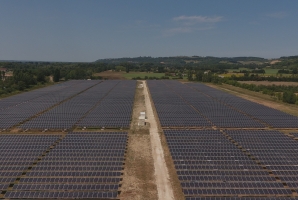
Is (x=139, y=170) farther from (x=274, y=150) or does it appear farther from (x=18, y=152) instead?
(x=274, y=150)

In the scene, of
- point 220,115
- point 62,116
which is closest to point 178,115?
point 220,115

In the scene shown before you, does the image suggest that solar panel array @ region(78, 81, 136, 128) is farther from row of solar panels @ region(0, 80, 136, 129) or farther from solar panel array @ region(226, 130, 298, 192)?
solar panel array @ region(226, 130, 298, 192)

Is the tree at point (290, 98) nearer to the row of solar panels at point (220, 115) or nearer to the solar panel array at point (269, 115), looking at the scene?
the solar panel array at point (269, 115)

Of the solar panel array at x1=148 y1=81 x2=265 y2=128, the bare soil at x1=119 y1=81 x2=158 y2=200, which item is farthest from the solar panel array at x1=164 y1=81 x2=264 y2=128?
the bare soil at x1=119 y1=81 x2=158 y2=200

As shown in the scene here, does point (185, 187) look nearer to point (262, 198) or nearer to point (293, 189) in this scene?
point (262, 198)

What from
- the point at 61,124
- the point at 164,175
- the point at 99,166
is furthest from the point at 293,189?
the point at 61,124

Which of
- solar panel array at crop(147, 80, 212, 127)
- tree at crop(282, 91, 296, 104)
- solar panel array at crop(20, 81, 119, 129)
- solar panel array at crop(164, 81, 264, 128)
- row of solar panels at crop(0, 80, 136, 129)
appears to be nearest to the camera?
solar panel array at crop(20, 81, 119, 129)

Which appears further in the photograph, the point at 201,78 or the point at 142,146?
the point at 201,78
